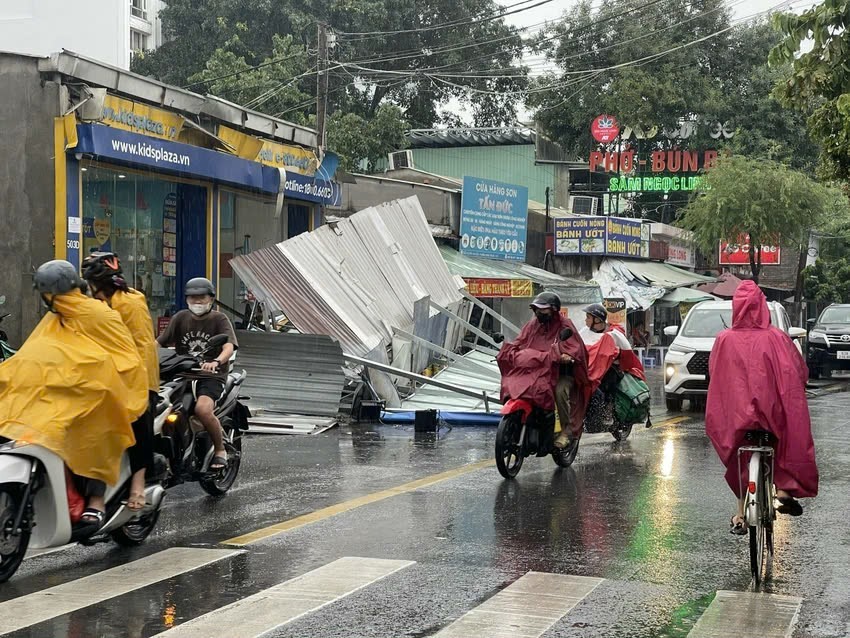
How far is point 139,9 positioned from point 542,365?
6276 cm

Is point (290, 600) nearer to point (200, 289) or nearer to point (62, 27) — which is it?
point (200, 289)

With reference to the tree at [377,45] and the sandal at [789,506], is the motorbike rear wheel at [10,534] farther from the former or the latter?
the tree at [377,45]

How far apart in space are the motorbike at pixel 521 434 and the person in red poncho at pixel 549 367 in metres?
0.08

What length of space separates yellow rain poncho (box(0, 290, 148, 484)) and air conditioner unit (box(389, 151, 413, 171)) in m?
31.1

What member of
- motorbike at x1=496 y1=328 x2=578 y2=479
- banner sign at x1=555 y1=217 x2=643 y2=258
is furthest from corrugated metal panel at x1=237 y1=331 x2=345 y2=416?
banner sign at x1=555 y1=217 x2=643 y2=258

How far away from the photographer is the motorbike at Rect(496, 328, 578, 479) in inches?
414

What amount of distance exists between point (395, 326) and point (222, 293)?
5.17 m

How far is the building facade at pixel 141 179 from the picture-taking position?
638 inches

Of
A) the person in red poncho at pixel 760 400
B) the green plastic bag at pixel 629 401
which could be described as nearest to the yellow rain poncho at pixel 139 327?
the person in red poncho at pixel 760 400

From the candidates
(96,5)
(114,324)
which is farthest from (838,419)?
(96,5)

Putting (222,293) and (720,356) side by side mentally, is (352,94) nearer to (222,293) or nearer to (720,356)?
(222,293)

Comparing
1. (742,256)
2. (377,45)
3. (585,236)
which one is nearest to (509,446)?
(585,236)

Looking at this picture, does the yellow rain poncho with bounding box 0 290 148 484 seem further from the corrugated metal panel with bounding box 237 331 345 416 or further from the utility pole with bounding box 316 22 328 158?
the utility pole with bounding box 316 22 328 158

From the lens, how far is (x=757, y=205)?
35531 mm
